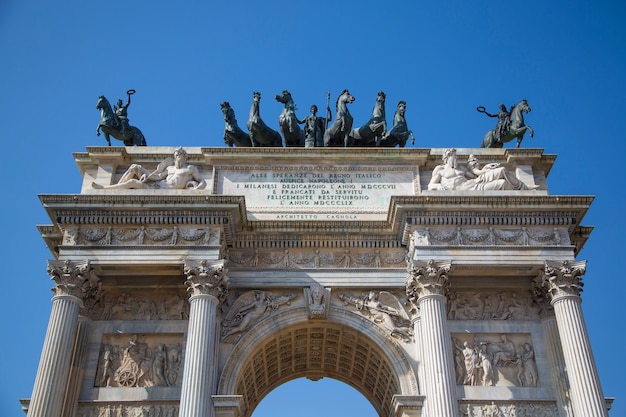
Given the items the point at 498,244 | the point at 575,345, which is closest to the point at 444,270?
the point at 498,244

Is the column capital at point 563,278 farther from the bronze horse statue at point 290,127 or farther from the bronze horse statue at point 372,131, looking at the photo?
the bronze horse statue at point 290,127

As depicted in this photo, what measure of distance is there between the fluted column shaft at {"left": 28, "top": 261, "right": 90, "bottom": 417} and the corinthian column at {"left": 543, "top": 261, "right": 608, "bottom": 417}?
596 inches

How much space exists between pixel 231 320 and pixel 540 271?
10359 mm

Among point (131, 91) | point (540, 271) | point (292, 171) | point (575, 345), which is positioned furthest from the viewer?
point (131, 91)

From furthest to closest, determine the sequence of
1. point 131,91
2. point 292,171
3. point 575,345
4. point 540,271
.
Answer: point 131,91, point 292,171, point 540,271, point 575,345

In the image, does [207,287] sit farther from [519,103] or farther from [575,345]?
[519,103]

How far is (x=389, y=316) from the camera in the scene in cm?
2422

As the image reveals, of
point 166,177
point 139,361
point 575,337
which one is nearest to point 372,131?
point 166,177

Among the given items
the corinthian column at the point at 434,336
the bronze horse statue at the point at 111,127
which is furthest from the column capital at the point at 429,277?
the bronze horse statue at the point at 111,127

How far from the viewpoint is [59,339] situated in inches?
874

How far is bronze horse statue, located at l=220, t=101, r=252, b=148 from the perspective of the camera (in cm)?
2842

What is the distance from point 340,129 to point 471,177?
5.44 meters

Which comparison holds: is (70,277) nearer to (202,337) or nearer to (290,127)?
(202,337)

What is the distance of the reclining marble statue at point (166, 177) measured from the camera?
85.1 ft
